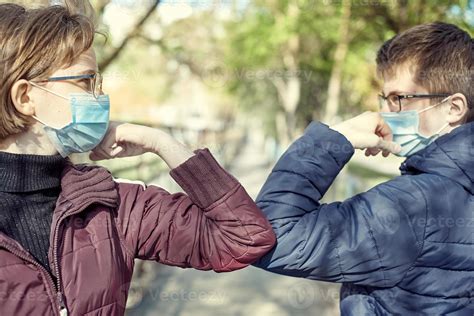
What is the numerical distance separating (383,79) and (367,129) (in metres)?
0.21

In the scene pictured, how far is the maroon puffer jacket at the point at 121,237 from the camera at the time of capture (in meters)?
1.53

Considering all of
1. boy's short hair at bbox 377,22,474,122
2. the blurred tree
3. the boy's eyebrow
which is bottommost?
the blurred tree

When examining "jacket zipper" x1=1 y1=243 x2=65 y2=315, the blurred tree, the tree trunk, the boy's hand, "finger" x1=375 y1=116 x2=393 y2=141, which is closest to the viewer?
"jacket zipper" x1=1 y1=243 x2=65 y2=315

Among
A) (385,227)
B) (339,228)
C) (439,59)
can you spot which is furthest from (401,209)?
(439,59)

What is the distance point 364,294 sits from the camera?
1849 mm

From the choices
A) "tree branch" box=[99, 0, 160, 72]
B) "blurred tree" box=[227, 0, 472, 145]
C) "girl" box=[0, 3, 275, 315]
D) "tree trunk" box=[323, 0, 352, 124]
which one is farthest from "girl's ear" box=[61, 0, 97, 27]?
"tree trunk" box=[323, 0, 352, 124]

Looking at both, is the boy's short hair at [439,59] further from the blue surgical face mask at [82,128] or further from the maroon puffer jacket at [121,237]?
the blue surgical face mask at [82,128]

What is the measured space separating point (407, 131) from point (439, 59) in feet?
0.86

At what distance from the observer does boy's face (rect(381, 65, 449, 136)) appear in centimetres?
191

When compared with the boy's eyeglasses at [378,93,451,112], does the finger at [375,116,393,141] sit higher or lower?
lower

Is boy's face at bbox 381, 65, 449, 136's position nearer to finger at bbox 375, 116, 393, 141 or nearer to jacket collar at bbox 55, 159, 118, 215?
finger at bbox 375, 116, 393, 141

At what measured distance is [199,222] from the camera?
170cm

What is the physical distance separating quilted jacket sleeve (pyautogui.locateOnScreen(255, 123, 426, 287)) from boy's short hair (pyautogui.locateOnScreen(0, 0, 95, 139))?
72cm

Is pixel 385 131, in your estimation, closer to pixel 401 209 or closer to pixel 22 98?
pixel 401 209
